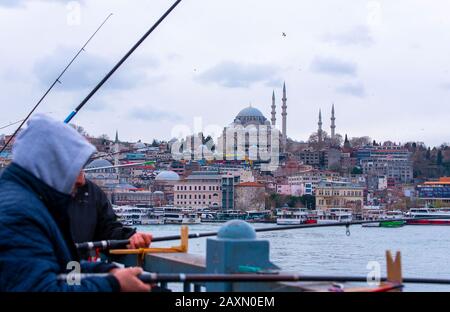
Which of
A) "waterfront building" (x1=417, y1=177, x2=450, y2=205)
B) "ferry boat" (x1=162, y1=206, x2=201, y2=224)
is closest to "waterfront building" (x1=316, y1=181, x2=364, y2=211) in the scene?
"waterfront building" (x1=417, y1=177, x2=450, y2=205)

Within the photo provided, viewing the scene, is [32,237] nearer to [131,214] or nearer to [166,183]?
[131,214]

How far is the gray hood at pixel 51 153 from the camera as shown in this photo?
5.61 feet

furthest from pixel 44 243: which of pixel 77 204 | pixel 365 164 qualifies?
pixel 365 164

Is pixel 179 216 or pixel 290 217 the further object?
pixel 290 217

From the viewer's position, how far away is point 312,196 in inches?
2734

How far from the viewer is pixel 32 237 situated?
1615 mm

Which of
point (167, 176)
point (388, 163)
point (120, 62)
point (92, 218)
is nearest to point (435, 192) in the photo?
point (388, 163)

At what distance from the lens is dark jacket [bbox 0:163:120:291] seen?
5.19ft

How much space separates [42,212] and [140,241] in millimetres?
1315

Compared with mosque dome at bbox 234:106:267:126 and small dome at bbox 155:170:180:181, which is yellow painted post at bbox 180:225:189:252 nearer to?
small dome at bbox 155:170:180:181

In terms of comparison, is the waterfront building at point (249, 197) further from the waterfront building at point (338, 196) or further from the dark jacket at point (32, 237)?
the dark jacket at point (32, 237)
